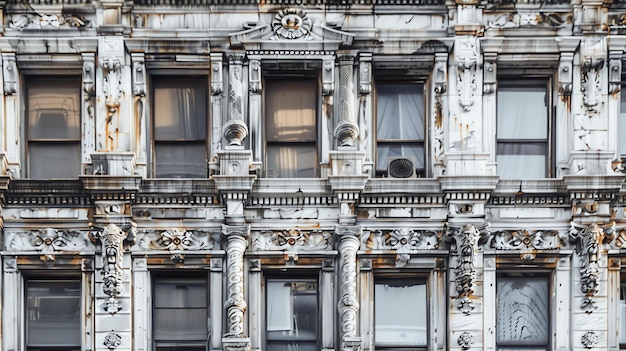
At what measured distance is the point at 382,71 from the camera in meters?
25.4

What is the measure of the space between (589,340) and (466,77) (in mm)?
4819

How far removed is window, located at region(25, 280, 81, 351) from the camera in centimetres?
2477

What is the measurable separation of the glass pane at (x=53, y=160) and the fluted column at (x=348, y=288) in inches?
185

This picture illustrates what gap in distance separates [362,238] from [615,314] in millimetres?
4363

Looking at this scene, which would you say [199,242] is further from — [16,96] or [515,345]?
[515,345]

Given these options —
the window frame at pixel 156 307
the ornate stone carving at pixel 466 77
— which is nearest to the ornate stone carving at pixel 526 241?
the ornate stone carving at pixel 466 77

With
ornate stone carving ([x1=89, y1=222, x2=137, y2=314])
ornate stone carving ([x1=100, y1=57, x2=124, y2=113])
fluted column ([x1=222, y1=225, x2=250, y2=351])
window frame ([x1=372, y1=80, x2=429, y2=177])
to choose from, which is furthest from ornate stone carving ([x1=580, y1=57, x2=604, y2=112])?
ornate stone carving ([x1=89, y1=222, x2=137, y2=314])

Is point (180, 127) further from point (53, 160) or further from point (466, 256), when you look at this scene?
point (466, 256)

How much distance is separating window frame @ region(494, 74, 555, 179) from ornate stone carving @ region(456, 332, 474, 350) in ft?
9.53

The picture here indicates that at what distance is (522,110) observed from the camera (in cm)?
2561

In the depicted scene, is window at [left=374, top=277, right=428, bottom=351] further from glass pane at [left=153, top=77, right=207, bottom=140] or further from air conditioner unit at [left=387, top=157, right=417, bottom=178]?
glass pane at [left=153, top=77, right=207, bottom=140]

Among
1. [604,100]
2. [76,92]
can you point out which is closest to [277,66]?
[76,92]

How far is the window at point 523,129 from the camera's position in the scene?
25.4 metres

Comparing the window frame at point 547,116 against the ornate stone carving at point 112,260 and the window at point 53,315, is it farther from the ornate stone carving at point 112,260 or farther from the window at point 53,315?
the window at point 53,315
